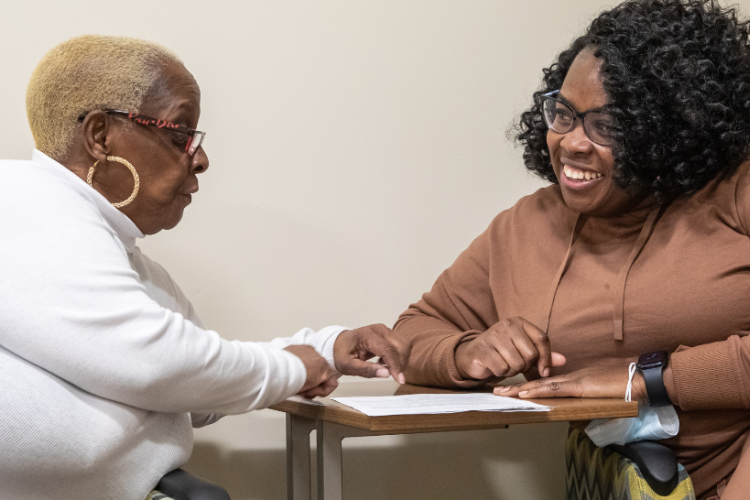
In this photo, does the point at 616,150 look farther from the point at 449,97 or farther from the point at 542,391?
the point at 449,97

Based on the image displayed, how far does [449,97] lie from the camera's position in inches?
81.4

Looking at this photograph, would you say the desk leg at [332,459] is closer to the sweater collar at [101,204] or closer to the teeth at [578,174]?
the sweater collar at [101,204]

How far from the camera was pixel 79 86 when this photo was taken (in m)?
1.19

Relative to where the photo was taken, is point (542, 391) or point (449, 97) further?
point (449, 97)

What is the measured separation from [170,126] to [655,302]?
3.28ft

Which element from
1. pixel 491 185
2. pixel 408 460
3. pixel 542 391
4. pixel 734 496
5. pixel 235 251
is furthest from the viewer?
pixel 491 185

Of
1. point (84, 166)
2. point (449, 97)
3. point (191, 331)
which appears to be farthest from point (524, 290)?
point (84, 166)

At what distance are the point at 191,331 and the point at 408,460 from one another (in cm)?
116

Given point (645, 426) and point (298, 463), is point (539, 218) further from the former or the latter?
point (298, 463)

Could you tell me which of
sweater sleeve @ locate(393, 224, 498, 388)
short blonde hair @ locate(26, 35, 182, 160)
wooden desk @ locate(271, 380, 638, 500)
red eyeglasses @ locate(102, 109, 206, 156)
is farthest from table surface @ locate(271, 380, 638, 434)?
short blonde hair @ locate(26, 35, 182, 160)

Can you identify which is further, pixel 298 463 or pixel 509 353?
pixel 298 463

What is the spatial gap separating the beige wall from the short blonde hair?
551 mm

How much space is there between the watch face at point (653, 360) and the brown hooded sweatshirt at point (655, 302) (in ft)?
0.09

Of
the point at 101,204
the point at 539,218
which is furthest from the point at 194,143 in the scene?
the point at 539,218
